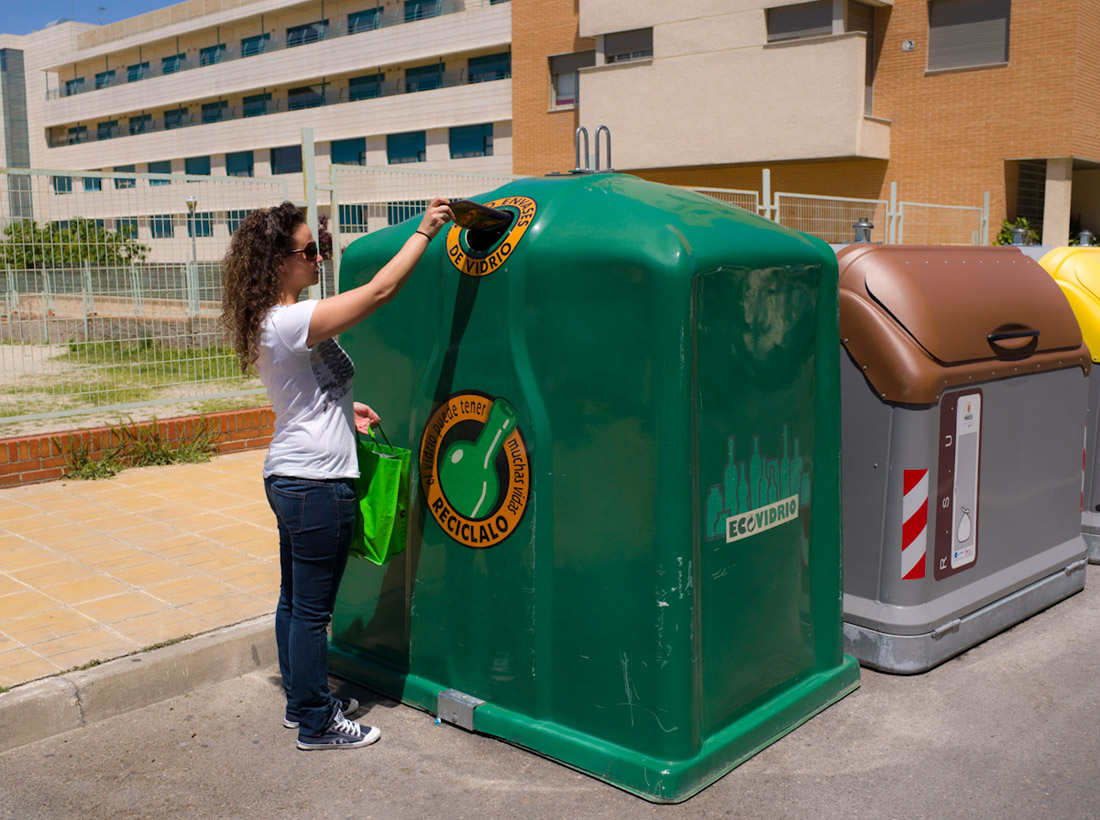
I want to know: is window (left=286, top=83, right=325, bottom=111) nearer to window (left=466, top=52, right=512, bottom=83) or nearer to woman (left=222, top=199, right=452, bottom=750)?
window (left=466, top=52, right=512, bottom=83)

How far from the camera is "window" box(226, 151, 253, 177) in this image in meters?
47.8

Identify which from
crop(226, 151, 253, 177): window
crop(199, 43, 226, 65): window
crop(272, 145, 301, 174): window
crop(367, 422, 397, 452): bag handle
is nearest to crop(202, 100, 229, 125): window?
crop(199, 43, 226, 65): window

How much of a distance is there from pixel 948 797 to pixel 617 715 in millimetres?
993

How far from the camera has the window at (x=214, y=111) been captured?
1954 inches

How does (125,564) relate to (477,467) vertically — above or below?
below

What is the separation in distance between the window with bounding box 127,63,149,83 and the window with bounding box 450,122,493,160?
24.7 m

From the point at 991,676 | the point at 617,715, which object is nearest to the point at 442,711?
the point at 617,715

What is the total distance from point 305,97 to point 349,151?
4169 millimetres

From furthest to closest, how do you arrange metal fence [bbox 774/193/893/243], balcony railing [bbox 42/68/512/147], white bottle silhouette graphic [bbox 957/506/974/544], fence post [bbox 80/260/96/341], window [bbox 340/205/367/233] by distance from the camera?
balcony railing [bbox 42/68/512/147]
metal fence [bbox 774/193/893/243]
window [bbox 340/205/367/233]
fence post [bbox 80/260/96/341]
white bottle silhouette graphic [bbox 957/506/974/544]

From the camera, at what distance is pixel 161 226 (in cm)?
754

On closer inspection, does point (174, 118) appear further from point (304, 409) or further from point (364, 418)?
point (304, 409)

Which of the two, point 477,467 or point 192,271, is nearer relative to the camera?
point 477,467

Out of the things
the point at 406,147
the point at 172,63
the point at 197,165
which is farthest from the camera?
the point at 172,63

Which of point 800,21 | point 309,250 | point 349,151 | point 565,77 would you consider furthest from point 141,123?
point 309,250
